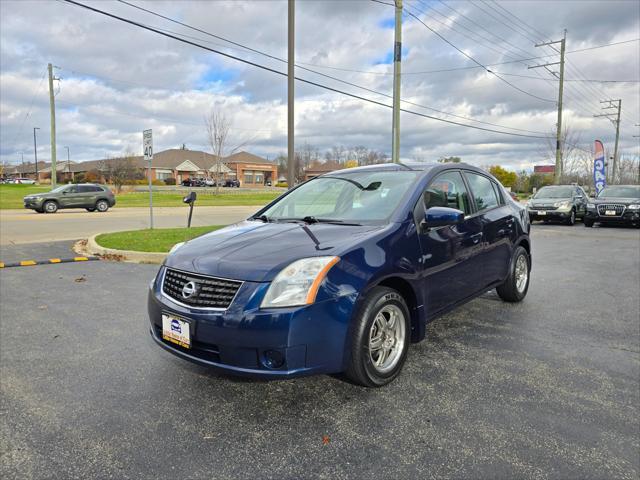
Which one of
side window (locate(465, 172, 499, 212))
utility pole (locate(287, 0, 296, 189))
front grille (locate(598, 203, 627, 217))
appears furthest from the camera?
front grille (locate(598, 203, 627, 217))

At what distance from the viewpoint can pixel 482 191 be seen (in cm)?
481

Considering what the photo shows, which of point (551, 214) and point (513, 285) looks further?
point (551, 214)

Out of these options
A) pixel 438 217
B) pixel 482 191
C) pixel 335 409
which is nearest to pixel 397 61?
pixel 482 191

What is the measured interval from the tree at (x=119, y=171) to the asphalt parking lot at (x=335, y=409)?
42.9 metres

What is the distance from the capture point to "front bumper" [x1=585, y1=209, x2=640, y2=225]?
15.6 m

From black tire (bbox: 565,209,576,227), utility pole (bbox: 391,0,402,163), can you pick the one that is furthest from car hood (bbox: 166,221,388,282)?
black tire (bbox: 565,209,576,227)

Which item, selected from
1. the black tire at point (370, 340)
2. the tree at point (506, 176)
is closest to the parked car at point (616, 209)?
the black tire at point (370, 340)

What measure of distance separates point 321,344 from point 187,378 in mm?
1276

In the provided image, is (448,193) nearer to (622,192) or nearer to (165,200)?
(622,192)

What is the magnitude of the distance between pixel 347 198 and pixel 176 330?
6.09 ft

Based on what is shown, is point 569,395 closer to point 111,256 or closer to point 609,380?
point 609,380

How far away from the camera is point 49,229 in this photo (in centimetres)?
1438

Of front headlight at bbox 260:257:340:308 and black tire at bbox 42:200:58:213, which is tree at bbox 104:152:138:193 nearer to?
black tire at bbox 42:200:58:213

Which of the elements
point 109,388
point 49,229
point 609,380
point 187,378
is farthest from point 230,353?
point 49,229
